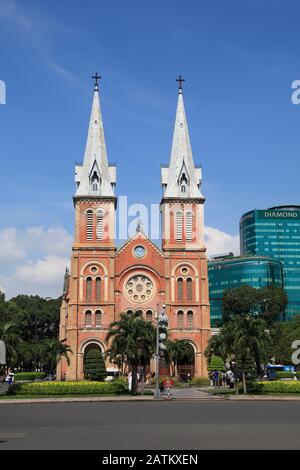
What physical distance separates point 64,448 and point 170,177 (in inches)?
2441

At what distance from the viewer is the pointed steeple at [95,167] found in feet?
244

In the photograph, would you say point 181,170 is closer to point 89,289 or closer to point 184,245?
point 184,245

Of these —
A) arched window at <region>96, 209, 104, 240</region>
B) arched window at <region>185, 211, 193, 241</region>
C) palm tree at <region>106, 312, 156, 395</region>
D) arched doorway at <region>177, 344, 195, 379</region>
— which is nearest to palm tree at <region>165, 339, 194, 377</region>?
arched doorway at <region>177, 344, 195, 379</region>

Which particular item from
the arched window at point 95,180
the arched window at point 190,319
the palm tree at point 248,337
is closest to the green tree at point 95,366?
the arched window at point 190,319

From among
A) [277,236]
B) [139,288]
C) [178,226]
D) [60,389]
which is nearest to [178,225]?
[178,226]

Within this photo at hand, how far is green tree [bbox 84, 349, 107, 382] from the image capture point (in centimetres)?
6116

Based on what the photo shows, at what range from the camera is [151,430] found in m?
19.1

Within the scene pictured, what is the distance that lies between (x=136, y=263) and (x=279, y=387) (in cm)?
3302

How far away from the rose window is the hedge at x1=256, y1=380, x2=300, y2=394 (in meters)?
30.3

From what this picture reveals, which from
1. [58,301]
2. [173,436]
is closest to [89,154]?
[58,301]

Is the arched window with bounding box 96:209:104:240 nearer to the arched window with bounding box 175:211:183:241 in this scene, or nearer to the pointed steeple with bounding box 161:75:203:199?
the pointed steeple with bounding box 161:75:203:199

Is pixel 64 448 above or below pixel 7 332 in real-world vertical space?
below
